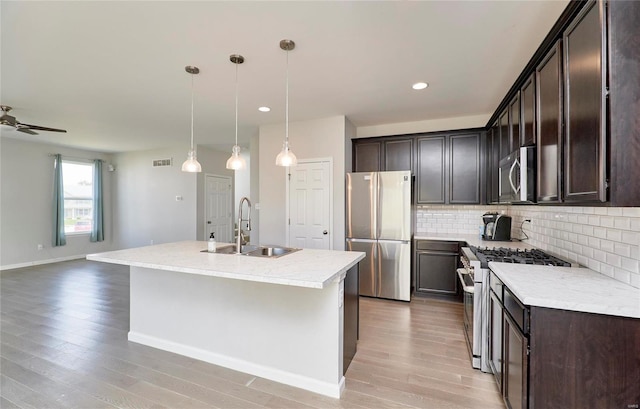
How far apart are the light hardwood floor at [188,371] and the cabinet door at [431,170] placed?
1.63 meters

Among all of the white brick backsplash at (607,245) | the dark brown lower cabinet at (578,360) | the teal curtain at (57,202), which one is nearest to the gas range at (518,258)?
the white brick backsplash at (607,245)

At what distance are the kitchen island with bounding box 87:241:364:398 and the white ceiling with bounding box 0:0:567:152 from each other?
1742 millimetres

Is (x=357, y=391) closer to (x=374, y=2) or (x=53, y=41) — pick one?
(x=374, y=2)

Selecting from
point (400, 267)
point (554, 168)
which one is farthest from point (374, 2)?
point (400, 267)

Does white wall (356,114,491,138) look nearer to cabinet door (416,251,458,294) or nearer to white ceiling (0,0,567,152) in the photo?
white ceiling (0,0,567,152)

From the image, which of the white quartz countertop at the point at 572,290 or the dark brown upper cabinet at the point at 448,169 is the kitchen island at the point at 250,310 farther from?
the dark brown upper cabinet at the point at 448,169

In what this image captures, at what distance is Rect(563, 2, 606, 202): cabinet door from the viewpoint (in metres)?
1.31

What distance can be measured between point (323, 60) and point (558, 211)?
2.47m

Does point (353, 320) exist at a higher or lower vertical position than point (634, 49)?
lower

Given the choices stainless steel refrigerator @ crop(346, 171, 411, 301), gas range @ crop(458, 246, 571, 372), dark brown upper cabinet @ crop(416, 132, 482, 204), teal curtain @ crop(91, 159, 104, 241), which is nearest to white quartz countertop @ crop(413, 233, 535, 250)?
stainless steel refrigerator @ crop(346, 171, 411, 301)

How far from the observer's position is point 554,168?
1799mm

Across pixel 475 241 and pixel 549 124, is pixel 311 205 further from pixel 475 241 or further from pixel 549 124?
pixel 549 124

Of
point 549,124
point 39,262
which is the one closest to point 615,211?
point 549,124

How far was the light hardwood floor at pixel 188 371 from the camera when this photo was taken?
6.19ft
